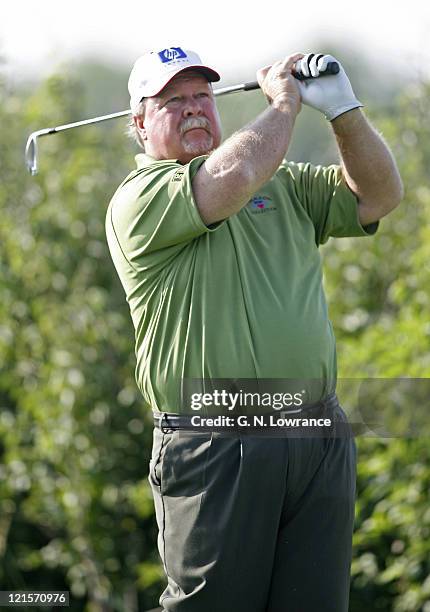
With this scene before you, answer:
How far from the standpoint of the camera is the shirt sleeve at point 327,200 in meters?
3.22

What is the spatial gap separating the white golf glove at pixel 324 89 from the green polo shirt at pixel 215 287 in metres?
0.28

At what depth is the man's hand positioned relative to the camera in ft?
9.83

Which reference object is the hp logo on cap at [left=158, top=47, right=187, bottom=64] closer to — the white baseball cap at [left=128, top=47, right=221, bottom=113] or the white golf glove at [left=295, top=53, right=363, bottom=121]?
the white baseball cap at [left=128, top=47, right=221, bottom=113]

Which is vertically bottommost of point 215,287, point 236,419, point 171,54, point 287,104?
point 236,419

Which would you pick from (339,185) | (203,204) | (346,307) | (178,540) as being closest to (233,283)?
(203,204)

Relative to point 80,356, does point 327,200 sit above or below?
above

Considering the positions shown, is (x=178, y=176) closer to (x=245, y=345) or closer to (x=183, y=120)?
(x=183, y=120)

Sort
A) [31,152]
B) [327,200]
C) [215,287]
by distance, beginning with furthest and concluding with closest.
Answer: [31,152]
[327,200]
[215,287]

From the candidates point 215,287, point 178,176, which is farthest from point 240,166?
point 215,287

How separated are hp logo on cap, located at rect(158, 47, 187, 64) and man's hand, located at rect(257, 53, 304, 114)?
24 cm

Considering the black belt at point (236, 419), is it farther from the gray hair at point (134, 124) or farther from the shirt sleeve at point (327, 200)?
the gray hair at point (134, 124)

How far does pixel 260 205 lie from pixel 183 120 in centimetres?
34

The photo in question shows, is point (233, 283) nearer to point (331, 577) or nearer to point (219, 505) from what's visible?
point (219, 505)

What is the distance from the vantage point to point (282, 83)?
9.96 ft
